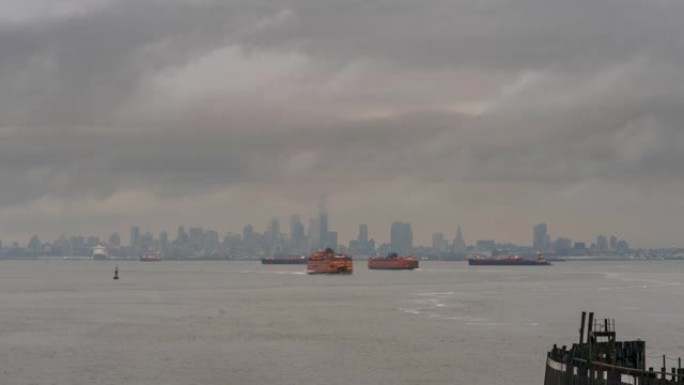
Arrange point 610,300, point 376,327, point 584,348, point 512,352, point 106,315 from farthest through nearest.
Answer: point 610,300, point 106,315, point 376,327, point 512,352, point 584,348

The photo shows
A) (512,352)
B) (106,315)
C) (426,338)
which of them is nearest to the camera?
(512,352)

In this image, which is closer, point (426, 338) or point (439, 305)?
point (426, 338)

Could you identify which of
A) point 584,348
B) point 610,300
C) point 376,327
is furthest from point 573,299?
point 584,348

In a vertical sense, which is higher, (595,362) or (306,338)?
(595,362)

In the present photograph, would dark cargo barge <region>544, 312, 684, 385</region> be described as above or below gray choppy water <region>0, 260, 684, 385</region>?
above

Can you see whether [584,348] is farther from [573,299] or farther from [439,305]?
[573,299]

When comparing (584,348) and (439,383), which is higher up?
(584,348)

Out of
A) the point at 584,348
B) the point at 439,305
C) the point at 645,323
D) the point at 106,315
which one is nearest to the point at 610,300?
the point at 439,305

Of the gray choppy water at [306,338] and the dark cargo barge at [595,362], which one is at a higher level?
the dark cargo barge at [595,362]

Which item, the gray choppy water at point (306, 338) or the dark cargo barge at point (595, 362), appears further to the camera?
the gray choppy water at point (306, 338)

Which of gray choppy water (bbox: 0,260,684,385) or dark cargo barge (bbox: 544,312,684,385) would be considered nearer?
dark cargo barge (bbox: 544,312,684,385)

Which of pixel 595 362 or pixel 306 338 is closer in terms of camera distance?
pixel 595 362
